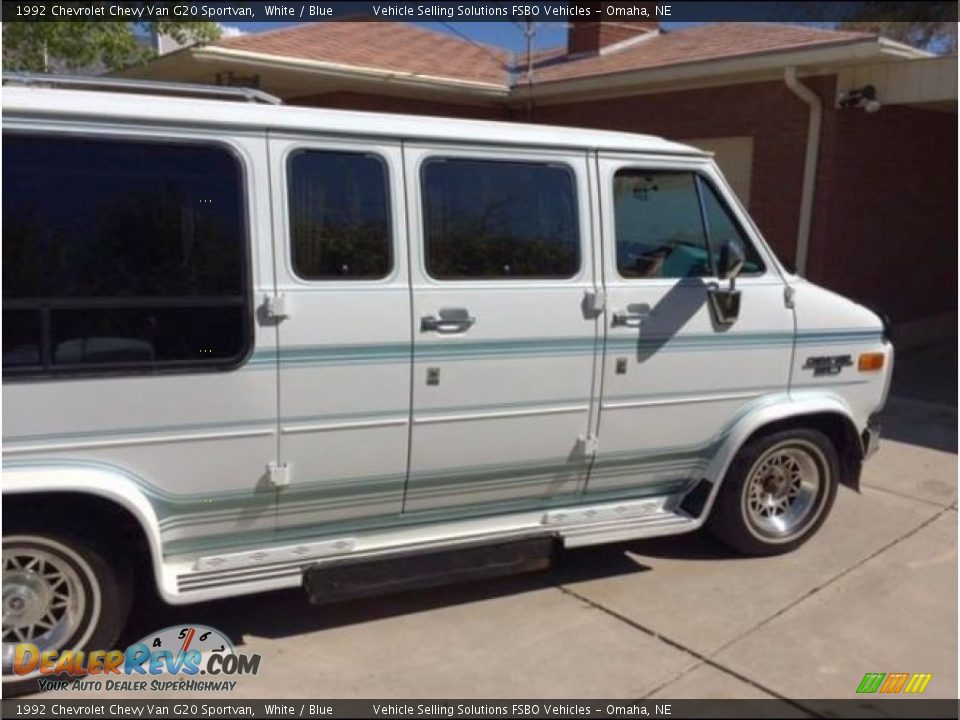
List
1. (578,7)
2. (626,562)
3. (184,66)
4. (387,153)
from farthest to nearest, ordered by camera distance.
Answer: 1. (578,7)
2. (184,66)
3. (626,562)
4. (387,153)

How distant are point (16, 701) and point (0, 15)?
6.75 meters

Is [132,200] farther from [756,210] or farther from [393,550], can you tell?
[756,210]

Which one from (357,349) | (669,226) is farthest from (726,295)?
(357,349)

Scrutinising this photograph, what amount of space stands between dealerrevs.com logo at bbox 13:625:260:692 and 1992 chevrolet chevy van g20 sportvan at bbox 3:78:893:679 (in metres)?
0.06

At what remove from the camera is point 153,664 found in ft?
11.6

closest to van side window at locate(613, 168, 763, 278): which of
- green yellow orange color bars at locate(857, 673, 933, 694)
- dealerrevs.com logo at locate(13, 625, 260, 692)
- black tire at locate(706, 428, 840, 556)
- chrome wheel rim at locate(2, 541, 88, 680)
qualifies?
black tire at locate(706, 428, 840, 556)

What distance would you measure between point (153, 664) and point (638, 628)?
205 centimetres

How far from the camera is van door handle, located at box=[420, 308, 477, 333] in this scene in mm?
3641

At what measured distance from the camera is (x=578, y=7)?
12906mm

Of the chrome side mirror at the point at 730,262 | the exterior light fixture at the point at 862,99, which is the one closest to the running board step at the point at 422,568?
the chrome side mirror at the point at 730,262

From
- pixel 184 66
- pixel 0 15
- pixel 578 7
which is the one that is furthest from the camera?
pixel 578 7

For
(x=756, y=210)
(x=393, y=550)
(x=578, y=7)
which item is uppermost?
(x=578, y=7)

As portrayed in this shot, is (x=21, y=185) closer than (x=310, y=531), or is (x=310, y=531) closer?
(x=21, y=185)

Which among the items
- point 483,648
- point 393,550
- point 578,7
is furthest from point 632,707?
point 578,7
